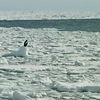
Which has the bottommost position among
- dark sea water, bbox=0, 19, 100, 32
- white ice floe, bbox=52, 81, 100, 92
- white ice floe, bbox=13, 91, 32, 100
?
white ice floe, bbox=13, 91, 32, 100

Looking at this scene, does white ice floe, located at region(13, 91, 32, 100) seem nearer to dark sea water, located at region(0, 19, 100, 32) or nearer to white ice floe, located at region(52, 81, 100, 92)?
white ice floe, located at region(52, 81, 100, 92)

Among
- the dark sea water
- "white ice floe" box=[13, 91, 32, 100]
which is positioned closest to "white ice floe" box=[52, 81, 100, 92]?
"white ice floe" box=[13, 91, 32, 100]

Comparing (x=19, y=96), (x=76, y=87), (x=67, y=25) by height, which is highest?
(x=67, y=25)

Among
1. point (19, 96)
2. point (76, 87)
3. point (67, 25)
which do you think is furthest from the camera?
point (67, 25)

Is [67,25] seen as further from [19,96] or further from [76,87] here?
[19,96]

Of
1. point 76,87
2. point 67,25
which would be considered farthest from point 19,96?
point 67,25

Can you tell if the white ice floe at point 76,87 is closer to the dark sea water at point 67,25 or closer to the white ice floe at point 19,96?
the white ice floe at point 19,96

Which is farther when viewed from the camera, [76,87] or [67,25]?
[67,25]

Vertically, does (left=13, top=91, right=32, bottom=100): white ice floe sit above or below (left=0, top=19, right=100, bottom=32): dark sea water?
below

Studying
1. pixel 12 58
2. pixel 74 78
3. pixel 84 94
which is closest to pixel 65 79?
pixel 74 78

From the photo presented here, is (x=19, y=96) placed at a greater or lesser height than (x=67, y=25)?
lesser

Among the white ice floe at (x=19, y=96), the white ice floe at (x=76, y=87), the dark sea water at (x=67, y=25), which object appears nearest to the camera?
the white ice floe at (x=19, y=96)

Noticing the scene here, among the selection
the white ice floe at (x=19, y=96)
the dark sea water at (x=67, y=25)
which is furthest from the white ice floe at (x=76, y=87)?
the dark sea water at (x=67, y=25)

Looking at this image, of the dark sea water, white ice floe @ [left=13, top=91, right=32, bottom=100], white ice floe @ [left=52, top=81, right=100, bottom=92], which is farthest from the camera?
the dark sea water
